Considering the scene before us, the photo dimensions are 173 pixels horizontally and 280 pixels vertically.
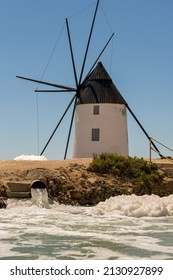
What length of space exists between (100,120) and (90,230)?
15.9m

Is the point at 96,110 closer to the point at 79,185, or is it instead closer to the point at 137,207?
the point at 79,185

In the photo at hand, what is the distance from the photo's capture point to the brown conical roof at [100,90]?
95.0 feet

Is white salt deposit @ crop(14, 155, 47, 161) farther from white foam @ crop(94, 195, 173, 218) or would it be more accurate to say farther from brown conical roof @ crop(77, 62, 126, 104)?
white foam @ crop(94, 195, 173, 218)

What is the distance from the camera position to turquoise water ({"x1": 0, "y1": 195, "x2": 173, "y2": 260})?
9875mm

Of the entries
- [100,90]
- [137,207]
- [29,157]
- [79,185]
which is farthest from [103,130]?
[137,207]

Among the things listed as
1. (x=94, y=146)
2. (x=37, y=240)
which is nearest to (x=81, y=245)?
(x=37, y=240)

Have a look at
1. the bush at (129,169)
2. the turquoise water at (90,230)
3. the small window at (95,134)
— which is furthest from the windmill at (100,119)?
the turquoise water at (90,230)

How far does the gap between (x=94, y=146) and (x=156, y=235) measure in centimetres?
1627

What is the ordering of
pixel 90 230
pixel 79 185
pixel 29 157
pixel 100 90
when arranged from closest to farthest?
pixel 90 230 → pixel 79 185 → pixel 100 90 → pixel 29 157

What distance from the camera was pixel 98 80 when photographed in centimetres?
2945

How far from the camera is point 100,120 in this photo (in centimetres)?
2881

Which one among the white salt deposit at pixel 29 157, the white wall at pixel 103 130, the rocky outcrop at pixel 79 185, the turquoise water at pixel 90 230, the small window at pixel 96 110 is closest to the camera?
the turquoise water at pixel 90 230

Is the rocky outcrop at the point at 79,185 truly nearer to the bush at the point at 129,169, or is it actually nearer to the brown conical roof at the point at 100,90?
the bush at the point at 129,169
